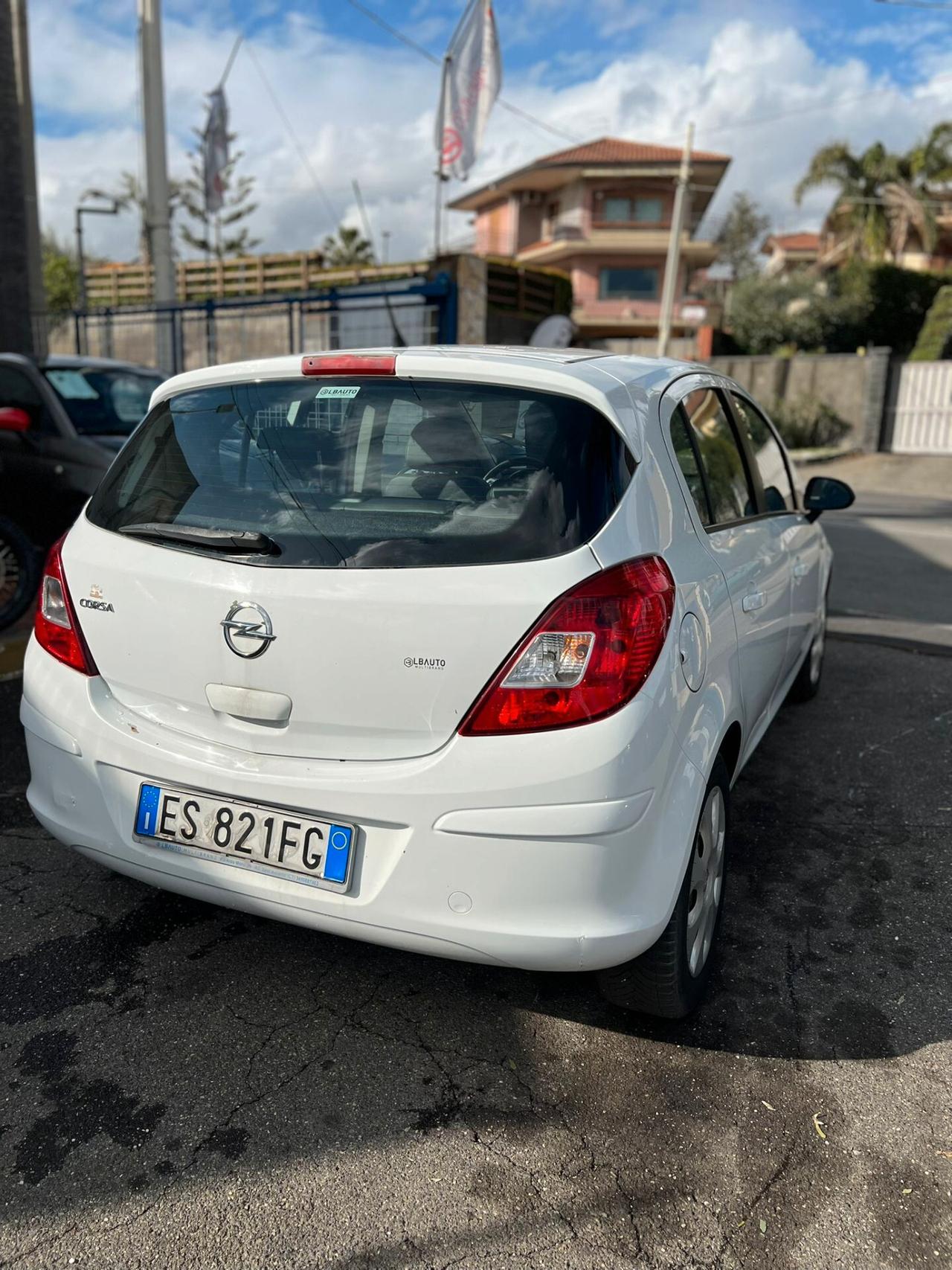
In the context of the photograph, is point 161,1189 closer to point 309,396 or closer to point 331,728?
point 331,728

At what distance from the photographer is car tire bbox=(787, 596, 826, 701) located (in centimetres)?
498

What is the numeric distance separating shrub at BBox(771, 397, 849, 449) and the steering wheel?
2379 cm

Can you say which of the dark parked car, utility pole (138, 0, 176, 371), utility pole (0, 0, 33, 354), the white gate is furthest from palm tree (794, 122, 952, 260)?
the dark parked car

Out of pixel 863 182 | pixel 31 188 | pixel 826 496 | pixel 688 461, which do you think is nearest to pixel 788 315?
pixel 863 182

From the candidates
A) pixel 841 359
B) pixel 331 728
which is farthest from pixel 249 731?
pixel 841 359

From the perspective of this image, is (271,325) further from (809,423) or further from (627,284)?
(627,284)

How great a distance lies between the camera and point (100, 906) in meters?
3.07

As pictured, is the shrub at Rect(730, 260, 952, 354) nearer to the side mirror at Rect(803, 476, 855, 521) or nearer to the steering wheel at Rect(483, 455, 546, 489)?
the side mirror at Rect(803, 476, 855, 521)

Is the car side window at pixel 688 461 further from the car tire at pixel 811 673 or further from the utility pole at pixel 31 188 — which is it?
the utility pole at pixel 31 188

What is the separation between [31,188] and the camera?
53.9ft

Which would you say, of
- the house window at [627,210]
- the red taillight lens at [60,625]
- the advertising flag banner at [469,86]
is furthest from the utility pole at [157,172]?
the house window at [627,210]

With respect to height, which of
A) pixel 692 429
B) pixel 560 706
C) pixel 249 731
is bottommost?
pixel 249 731

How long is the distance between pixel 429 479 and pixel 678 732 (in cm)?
82

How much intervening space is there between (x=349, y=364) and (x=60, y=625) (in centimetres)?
102
